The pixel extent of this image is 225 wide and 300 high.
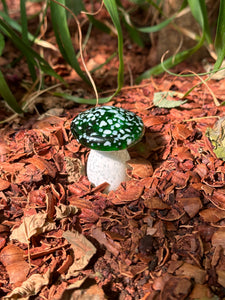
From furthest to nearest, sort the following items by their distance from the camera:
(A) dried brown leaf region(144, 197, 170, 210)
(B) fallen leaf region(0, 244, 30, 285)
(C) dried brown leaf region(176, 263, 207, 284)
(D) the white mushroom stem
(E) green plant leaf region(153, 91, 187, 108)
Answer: (E) green plant leaf region(153, 91, 187, 108), (D) the white mushroom stem, (A) dried brown leaf region(144, 197, 170, 210), (B) fallen leaf region(0, 244, 30, 285), (C) dried brown leaf region(176, 263, 207, 284)

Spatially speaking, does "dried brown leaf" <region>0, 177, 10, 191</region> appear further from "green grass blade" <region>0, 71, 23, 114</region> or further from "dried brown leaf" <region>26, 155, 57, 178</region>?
"green grass blade" <region>0, 71, 23, 114</region>

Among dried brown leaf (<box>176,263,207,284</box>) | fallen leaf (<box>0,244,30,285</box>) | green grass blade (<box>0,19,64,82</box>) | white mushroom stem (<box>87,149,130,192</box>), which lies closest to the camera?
dried brown leaf (<box>176,263,207,284</box>)

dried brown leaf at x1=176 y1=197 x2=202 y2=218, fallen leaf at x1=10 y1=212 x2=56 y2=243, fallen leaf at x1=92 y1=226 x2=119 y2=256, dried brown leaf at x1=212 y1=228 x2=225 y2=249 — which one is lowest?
dried brown leaf at x1=212 y1=228 x2=225 y2=249

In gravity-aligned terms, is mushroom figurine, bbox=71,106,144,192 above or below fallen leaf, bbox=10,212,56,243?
above

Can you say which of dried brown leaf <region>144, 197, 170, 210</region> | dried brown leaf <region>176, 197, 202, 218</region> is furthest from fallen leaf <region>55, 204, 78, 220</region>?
dried brown leaf <region>176, 197, 202, 218</region>

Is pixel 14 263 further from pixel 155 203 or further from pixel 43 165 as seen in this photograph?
pixel 155 203

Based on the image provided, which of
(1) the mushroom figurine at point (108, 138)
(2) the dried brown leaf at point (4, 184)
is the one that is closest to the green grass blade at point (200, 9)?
(1) the mushroom figurine at point (108, 138)

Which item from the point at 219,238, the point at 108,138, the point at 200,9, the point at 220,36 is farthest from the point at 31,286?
the point at 200,9
